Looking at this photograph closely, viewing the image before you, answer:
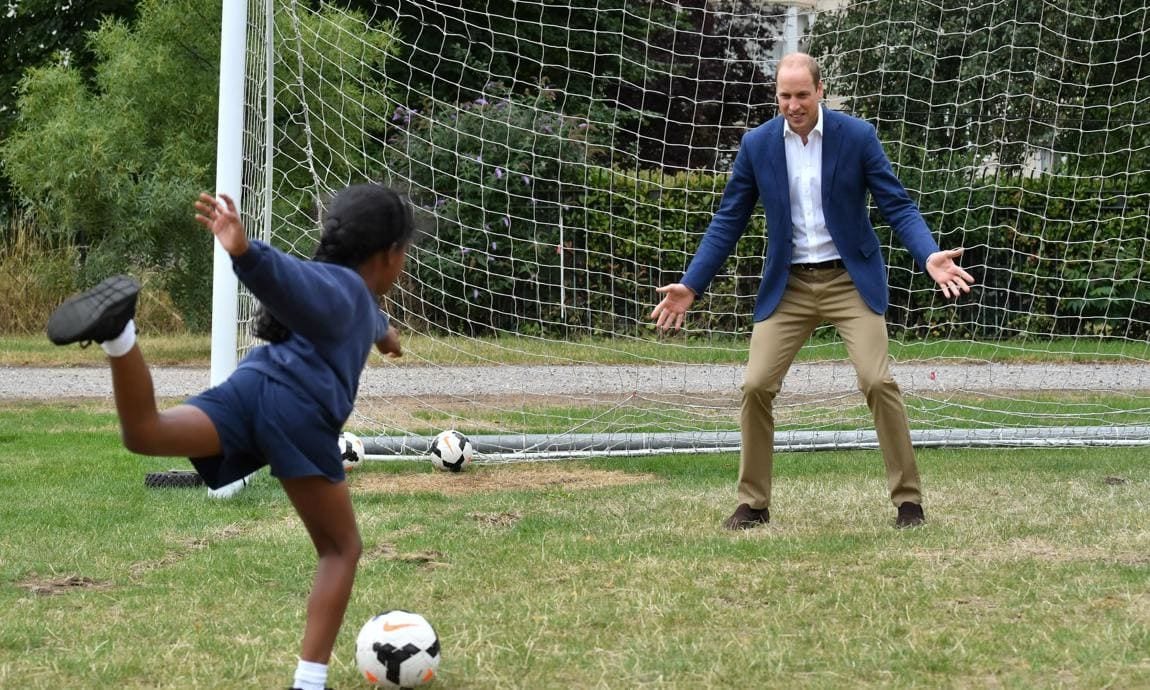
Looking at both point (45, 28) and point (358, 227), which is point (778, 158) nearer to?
point (358, 227)

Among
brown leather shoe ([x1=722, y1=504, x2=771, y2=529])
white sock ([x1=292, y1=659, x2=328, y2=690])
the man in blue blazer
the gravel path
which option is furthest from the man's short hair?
Answer: the gravel path

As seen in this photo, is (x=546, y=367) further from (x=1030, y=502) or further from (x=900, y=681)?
(x=900, y=681)

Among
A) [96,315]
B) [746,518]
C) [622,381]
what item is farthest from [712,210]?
[96,315]

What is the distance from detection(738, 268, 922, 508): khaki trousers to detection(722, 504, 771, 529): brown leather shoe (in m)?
0.03

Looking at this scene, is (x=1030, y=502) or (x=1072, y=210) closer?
(x=1030, y=502)

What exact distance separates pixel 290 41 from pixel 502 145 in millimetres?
1707

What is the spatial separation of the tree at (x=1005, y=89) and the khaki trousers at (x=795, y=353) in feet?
15.5

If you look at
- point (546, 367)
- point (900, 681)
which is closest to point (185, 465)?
point (546, 367)

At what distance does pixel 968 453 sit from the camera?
8.91 meters

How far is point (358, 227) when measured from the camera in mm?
3688

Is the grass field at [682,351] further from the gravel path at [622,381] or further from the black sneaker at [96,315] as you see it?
the black sneaker at [96,315]

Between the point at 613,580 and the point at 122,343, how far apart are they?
232 cm

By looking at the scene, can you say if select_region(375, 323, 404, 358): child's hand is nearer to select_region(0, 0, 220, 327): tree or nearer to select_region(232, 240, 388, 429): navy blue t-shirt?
select_region(232, 240, 388, 429): navy blue t-shirt

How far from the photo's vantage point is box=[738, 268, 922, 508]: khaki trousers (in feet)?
20.0
